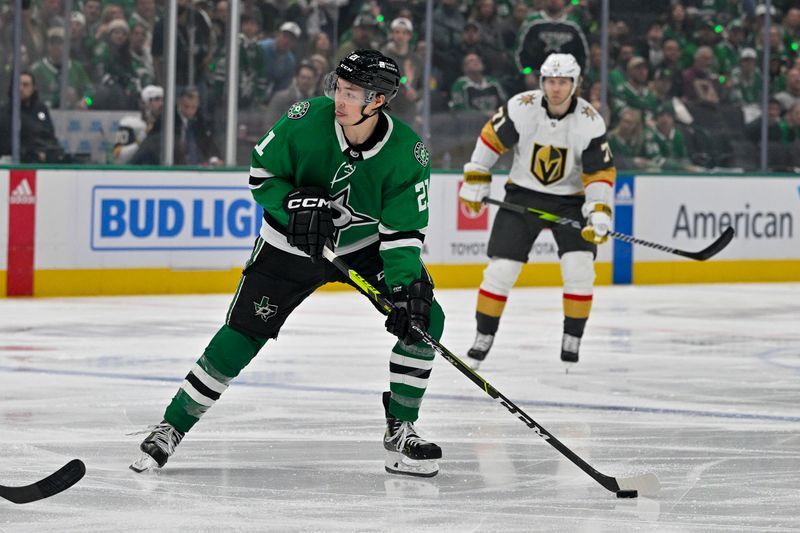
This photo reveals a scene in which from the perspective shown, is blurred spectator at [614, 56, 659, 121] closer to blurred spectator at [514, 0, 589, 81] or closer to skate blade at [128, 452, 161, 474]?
blurred spectator at [514, 0, 589, 81]

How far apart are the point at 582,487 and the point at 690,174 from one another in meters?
7.27

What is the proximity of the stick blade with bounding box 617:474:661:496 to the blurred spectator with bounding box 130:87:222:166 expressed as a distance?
561 centimetres

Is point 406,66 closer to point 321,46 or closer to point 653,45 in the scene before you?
point 321,46

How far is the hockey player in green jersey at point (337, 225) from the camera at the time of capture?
3613mm

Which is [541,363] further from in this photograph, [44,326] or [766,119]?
[766,119]

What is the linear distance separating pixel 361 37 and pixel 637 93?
7.39 ft

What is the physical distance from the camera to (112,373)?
5602mm

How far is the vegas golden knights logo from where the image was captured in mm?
6117

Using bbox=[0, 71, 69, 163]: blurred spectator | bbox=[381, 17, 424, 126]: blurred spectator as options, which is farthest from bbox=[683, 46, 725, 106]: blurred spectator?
bbox=[0, 71, 69, 163]: blurred spectator

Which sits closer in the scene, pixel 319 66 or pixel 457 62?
pixel 319 66

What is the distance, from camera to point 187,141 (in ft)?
29.4

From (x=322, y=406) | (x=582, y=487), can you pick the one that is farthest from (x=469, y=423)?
(x=582, y=487)

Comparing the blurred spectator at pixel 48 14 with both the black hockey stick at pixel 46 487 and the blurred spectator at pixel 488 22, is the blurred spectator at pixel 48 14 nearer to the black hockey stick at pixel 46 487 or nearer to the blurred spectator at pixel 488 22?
the blurred spectator at pixel 488 22

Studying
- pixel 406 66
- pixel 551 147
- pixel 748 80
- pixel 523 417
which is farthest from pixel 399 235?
pixel 748 80
